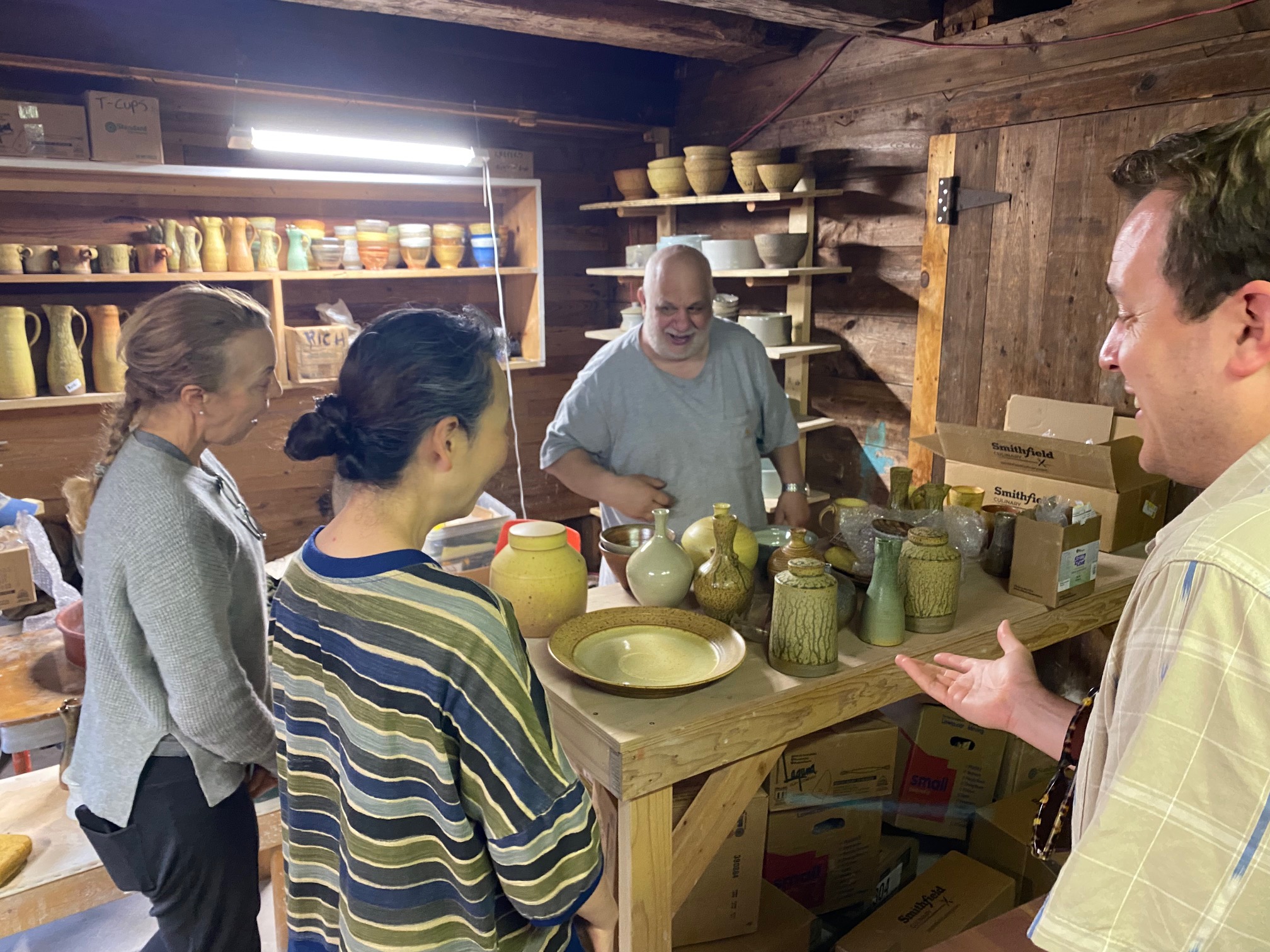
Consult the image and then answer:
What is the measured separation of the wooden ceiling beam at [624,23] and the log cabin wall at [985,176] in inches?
7.0

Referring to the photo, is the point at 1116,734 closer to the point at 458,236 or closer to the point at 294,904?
the point at 294,904

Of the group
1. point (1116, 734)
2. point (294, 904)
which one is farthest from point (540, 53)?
point (1116, 734)

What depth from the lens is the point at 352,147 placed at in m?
3.39

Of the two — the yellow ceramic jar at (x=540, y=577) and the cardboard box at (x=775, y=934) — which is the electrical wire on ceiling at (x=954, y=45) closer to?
the yellow ceramic jar at (x=540, y=577)

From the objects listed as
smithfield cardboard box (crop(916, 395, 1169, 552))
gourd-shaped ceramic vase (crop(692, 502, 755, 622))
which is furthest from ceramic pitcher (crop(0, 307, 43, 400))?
smithfield cardboard box (crop(916, 395, 1169, 552))

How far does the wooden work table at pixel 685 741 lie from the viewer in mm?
1391

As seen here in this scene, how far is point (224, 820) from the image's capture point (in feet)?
5.07

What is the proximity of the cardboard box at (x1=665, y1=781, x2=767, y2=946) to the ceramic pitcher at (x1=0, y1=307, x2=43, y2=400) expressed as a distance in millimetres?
2847

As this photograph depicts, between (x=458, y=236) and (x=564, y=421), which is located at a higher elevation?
(x=458, y=236)

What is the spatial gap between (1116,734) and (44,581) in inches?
107

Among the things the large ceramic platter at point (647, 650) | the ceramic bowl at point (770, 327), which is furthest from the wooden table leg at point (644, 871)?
the ceramic bowl at point (770, 327)

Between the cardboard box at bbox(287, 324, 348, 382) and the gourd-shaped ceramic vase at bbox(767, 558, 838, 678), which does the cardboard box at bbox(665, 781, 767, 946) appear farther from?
the cardboard box at bbox(287, 324, 348, 382)

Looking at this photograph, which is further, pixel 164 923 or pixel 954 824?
pixel 954 824

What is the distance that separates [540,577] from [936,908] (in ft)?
4.04
